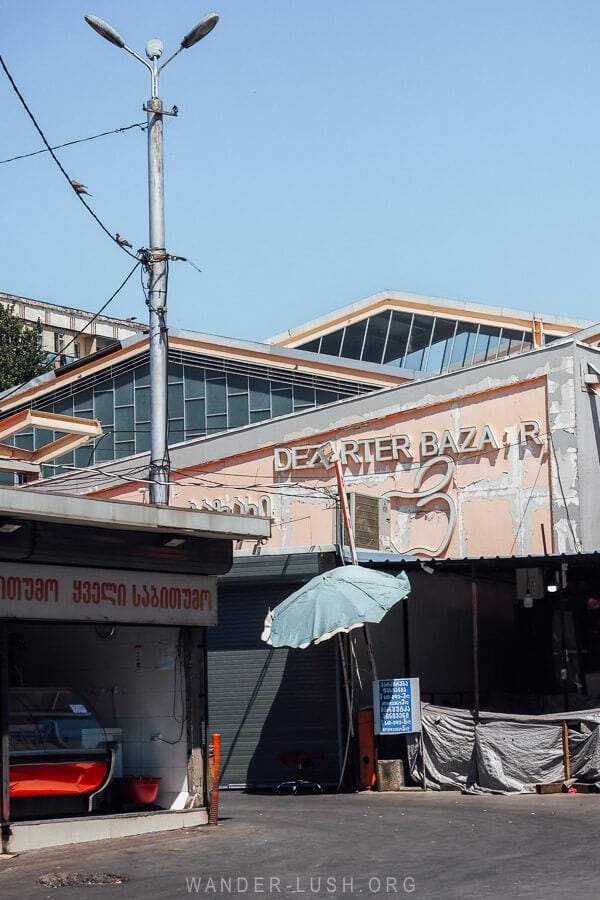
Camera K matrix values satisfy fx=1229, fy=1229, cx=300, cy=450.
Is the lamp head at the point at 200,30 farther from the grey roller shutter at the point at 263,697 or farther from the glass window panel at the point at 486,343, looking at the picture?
the glass window panel at the point at 486,343

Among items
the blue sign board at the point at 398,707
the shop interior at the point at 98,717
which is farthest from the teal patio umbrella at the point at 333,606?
the shop interior at the point at 98,717

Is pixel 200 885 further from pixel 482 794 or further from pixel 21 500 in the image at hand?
pixel 482 794

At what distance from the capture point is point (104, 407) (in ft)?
142

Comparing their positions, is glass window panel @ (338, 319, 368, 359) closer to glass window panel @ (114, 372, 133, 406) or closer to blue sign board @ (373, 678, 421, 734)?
glass window panel @ (114, 372, 133, 406)

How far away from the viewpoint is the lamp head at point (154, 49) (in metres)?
20.5

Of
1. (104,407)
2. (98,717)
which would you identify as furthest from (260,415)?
(98,717)

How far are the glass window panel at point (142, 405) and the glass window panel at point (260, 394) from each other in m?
4.30

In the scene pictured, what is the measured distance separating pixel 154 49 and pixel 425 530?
12640 mm

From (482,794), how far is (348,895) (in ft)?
33.1

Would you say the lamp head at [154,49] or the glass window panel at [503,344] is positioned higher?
the glass window panel at [503,344]

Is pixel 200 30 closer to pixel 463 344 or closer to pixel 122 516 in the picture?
pixel 122 516

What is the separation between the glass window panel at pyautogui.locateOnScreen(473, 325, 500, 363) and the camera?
48500mm
